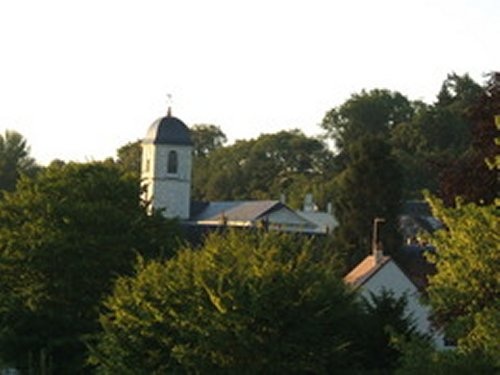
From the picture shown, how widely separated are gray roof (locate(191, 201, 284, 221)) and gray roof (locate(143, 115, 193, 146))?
6.27 meters

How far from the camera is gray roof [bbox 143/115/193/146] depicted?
4368 inches

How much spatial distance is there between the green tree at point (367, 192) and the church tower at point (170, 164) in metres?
26.8

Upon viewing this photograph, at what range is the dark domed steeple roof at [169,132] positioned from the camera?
111m

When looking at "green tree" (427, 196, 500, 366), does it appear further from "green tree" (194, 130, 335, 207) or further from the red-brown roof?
"green tree" (194, 130, 335, 207)

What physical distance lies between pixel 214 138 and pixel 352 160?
94938mm

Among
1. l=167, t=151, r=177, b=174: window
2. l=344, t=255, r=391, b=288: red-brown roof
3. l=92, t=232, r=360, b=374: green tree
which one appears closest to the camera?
l=92, t=232, r=360, b=374: green tree

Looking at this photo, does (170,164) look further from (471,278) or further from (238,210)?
(471,278)

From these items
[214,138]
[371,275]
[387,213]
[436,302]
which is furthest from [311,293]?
[214,138]

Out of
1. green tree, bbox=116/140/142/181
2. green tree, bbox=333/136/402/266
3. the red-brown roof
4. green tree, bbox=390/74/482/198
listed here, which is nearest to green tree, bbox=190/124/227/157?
green tree, bbox=116/140/142/181

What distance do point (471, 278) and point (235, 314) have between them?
19.6 ft

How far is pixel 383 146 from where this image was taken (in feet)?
282

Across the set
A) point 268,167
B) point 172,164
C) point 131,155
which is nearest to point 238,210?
point 172,164

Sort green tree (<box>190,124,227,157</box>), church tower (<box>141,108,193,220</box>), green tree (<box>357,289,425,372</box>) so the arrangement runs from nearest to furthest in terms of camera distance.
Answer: green tree (<box>357,289,425,372</box>) < church tower (<box>141,108,193,220</box>) < green tree (<box>190,124,227,157</box>)

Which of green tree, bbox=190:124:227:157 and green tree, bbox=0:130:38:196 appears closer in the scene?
green tree, bbox=0:130:38:196
